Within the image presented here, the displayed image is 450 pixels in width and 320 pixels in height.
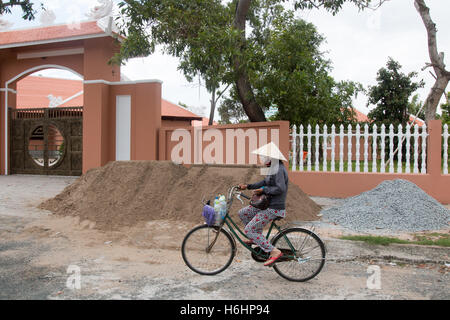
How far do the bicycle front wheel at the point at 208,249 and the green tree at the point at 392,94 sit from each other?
21.3 meters

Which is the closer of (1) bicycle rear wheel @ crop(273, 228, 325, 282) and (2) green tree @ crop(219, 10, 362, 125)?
(1) bicycle rear wheel @ crop(273, 228, 325, 282)

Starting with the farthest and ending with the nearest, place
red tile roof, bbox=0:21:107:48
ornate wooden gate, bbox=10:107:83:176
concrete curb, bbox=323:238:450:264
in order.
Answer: ornate wooden gate, bbox=10:107:83:176, red tile roof, bbox=0:21:107:48, concrete curb, bbox=323:238:450:264

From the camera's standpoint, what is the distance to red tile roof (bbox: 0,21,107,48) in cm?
1448

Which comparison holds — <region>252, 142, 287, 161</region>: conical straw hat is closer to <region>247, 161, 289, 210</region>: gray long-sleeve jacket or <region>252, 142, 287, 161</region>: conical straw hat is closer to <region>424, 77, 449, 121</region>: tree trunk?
<region>247, 161, 289, 210</region>: gray long-sleeve jacket

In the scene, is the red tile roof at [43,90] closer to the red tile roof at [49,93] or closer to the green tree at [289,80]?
the red tile roof at [49,93]

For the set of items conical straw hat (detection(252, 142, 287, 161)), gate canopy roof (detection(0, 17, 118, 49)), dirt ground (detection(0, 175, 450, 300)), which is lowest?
dirt ground (detection(0, 175, 450, 300))

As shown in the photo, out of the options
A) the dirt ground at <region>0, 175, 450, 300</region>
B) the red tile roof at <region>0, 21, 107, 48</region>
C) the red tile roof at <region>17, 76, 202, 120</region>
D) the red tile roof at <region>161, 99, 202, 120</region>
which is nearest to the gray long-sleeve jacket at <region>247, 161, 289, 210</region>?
the dirt ground at <region>0, 175, 450, 300</region>

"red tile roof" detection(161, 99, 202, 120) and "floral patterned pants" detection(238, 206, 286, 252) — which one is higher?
"red tile roof" detection(161, 99, 202, 120)

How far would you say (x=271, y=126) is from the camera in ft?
35.9

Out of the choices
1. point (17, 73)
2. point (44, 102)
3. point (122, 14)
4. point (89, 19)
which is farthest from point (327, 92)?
point (44, 102)

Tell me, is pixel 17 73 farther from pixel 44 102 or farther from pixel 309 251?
pixel 309 251

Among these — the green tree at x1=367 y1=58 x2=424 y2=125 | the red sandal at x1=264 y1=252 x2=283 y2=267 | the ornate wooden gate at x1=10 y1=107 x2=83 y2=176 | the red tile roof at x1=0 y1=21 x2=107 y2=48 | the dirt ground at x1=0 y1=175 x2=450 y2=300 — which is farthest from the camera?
the green tree at x1=367 y1=58 x2=424 y2=125

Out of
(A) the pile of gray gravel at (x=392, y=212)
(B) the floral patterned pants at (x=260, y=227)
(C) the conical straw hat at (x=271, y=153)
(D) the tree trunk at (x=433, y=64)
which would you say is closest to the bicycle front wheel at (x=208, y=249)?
(B) the floral patterned pants at (x=260, y=227)

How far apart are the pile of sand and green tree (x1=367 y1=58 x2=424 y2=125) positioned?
1742 cm
